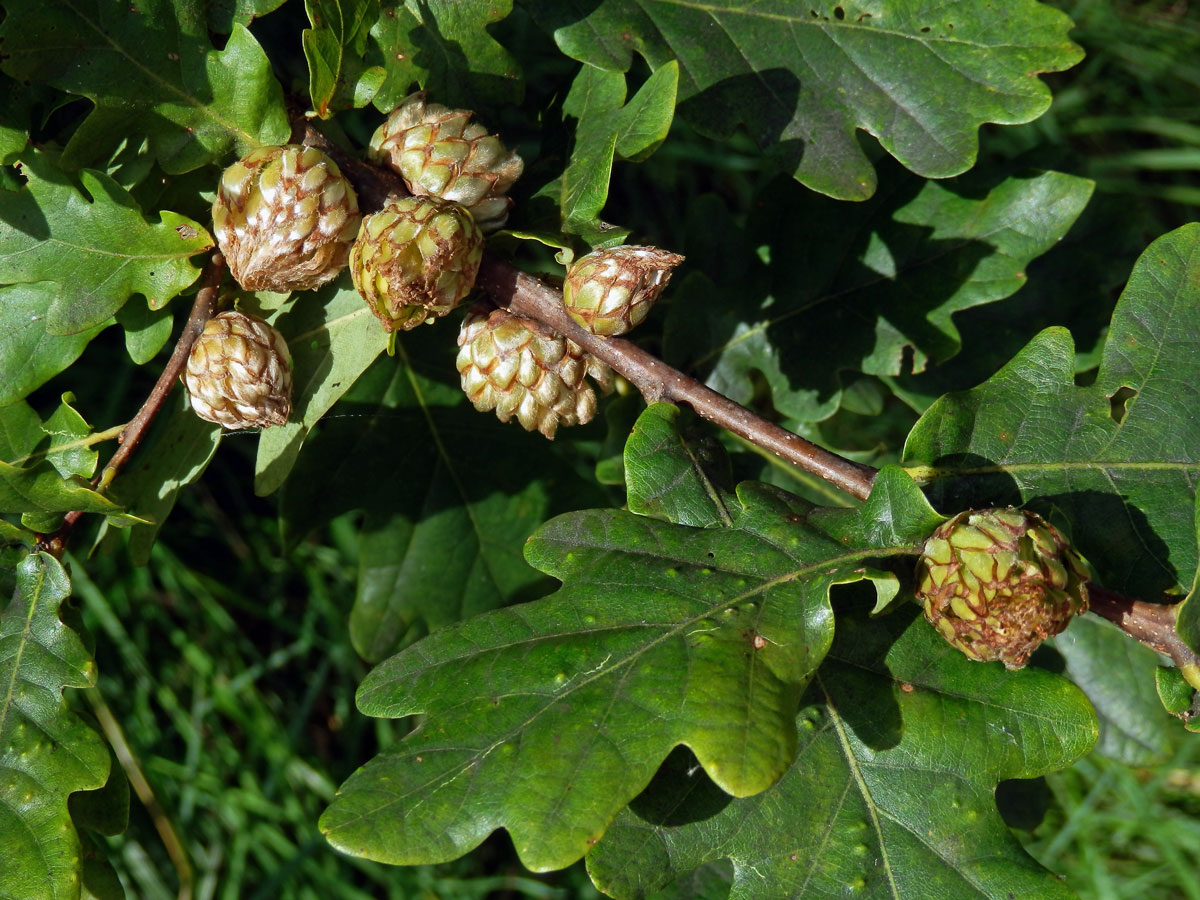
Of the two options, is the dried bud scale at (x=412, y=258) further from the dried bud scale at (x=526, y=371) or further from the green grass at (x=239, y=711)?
the green grass at (x=239, y=711)

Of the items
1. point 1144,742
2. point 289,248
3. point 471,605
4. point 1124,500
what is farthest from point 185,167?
point 1144,742

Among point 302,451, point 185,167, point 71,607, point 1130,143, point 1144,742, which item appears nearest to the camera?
point 185,167

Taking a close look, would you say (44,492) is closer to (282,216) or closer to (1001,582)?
(282,216)

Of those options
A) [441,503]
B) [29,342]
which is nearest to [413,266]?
[29,342]

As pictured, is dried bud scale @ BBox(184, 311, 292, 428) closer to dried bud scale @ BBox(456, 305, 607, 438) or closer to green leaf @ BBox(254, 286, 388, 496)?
green leaf @ BBox(254, 286, 388, 496)

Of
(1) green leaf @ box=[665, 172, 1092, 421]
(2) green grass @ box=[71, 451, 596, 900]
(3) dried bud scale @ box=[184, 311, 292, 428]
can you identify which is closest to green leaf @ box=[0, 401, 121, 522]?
(3) dried bud scale @ box=[184, 311, 292, 428]

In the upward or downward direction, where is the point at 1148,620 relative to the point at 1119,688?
upward

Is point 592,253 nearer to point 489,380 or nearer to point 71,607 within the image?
point 489,380
